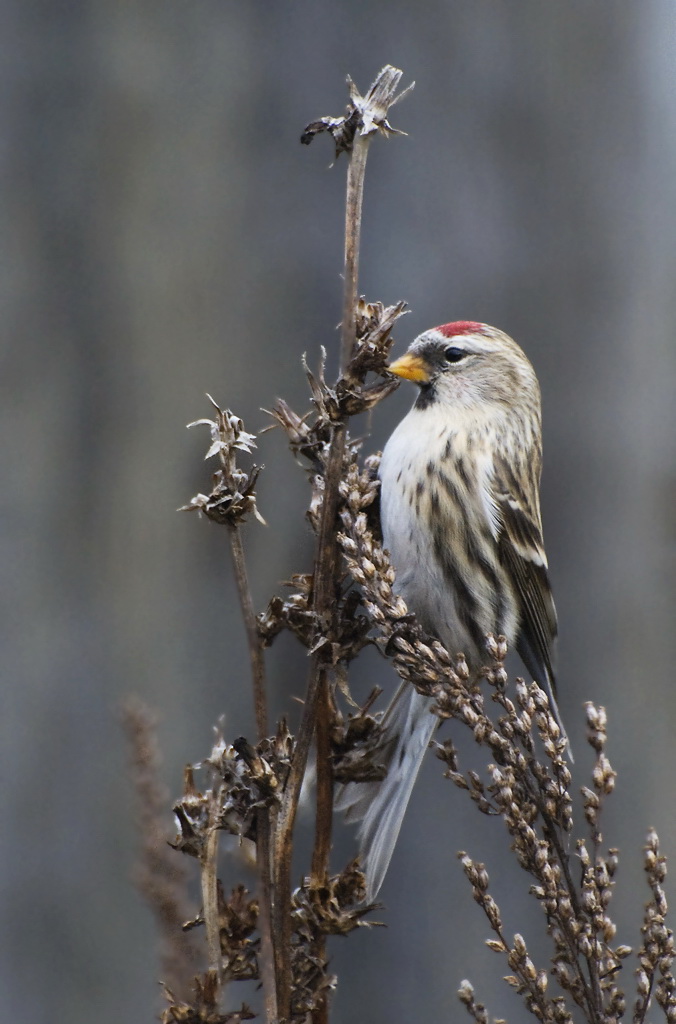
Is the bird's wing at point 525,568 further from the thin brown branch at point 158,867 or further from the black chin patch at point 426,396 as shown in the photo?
the thin brown branch at point 158,867

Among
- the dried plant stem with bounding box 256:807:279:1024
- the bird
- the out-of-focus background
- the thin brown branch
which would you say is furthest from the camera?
the out-of-focus background

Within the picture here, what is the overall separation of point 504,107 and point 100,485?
44.4 inches

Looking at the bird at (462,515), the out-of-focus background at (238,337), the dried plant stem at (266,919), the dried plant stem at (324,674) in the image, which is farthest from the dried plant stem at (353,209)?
the out-of-focus background at (238,337)

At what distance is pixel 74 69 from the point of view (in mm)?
2229

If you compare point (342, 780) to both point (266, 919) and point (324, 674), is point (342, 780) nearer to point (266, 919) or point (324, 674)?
point (324, 674)

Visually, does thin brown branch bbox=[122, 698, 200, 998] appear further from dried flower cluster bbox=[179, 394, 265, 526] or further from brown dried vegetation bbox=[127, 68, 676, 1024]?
dried flower cluster bbox=[179, 394, 265, 526]

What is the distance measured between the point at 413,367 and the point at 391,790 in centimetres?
54

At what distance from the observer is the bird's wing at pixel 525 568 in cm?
146

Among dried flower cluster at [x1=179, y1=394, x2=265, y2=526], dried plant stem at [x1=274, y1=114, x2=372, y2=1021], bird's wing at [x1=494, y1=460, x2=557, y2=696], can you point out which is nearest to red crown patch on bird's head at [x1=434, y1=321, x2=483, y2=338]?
bird's wing at [x1=494, y1=460, x2=557, y2=696]

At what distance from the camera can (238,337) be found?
2162mm

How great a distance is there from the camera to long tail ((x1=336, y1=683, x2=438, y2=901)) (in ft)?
3.84

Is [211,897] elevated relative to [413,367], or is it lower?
lower

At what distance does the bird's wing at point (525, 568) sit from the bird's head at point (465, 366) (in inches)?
4.1

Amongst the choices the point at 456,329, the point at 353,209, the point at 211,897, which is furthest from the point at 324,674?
the point at 456,329
